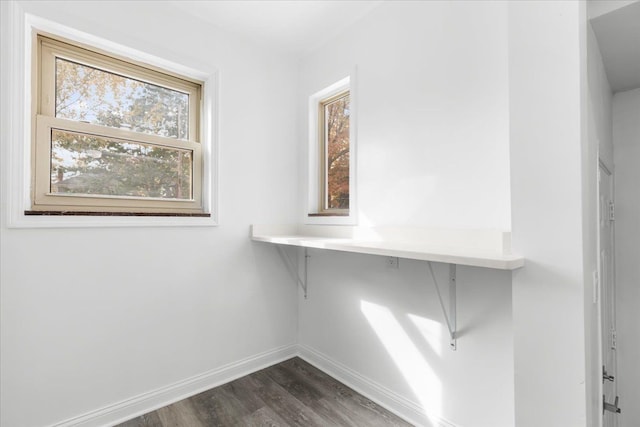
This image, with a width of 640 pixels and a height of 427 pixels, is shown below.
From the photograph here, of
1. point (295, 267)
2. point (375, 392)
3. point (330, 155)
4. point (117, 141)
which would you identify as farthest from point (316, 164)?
point (375, 392)

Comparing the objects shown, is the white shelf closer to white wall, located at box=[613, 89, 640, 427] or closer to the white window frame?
the white window frame

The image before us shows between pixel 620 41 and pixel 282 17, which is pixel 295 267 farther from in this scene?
pixel 620 41

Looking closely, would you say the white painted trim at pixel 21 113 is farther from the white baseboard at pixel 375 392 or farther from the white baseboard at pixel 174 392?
the white baseboard at pixel 375 392

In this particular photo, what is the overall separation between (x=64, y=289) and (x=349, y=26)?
2375 mm

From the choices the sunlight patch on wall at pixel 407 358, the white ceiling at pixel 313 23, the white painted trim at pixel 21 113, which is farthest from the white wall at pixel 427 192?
the white painted trim at pixel 21 113

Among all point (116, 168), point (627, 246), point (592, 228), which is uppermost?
point (116, 168)

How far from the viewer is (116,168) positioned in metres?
1.94

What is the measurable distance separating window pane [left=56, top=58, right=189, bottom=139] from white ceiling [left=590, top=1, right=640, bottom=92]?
2.29 meters

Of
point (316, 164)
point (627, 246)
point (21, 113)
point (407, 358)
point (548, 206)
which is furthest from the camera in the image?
point (316, 164)

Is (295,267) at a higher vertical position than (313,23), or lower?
lower

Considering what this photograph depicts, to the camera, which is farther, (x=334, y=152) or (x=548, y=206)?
(x=334, y=152)

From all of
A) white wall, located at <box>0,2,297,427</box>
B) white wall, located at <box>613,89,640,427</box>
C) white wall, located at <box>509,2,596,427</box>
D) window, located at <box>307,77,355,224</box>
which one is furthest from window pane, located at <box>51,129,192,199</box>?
white wall, located at <box>613,89,640,427</box>

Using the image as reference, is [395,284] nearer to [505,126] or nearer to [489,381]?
[489,381]

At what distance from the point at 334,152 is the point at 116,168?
4.87 ft
